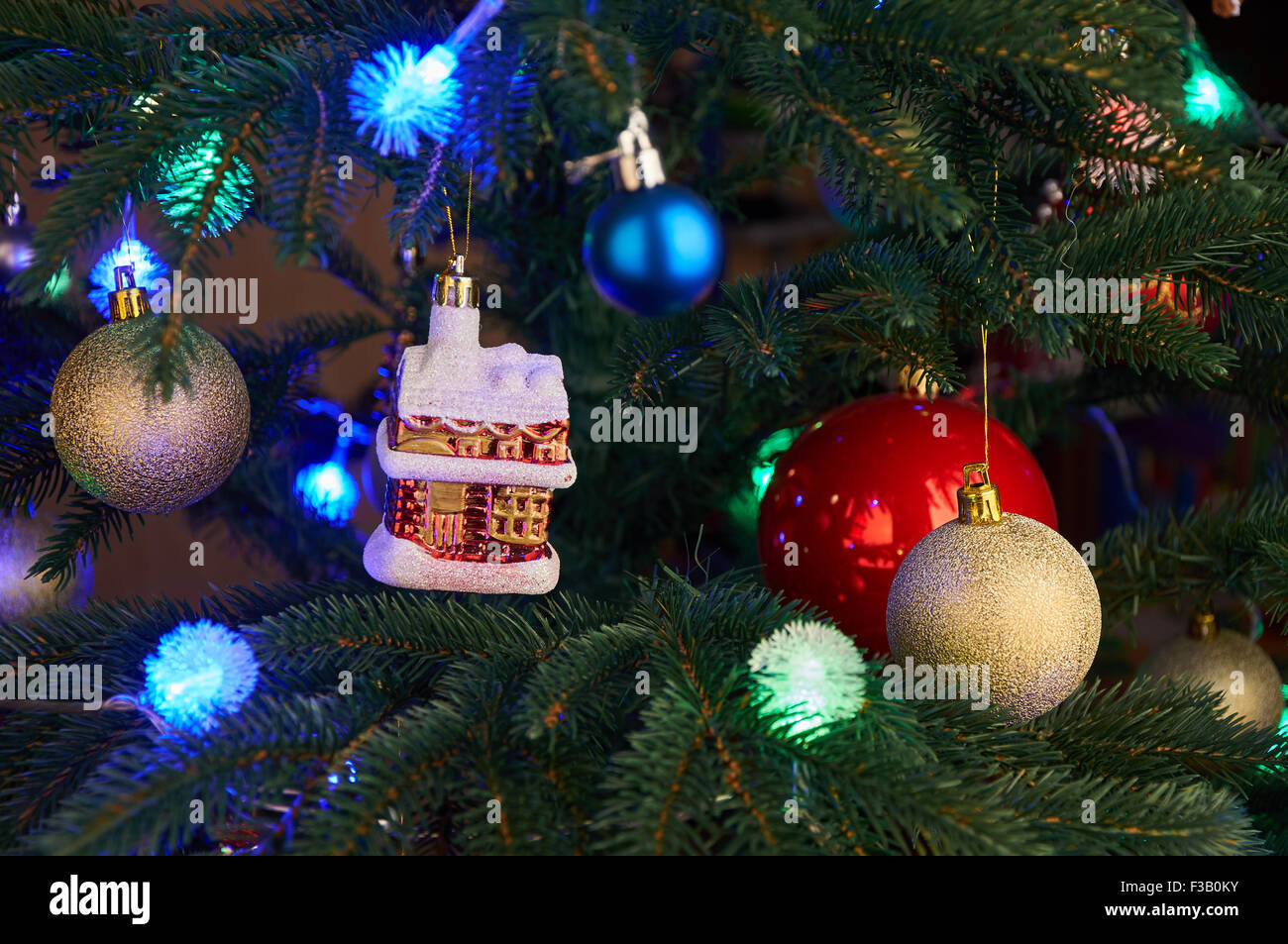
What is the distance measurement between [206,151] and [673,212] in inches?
10.8

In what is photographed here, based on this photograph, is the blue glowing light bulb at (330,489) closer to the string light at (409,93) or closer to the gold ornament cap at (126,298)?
the gold ornament cap at (126,298)

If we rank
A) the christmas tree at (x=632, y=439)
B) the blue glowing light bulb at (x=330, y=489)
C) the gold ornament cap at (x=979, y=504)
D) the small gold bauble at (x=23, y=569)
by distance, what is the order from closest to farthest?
the christmas tree at (x=632, y=439) < the gold ornament cap at (x=979, y=504) < the small gold bauble at (x=23, y=569) < the blue glowing light bulb at (x=330, y=489)

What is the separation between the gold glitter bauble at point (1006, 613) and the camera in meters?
0.54

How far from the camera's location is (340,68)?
55 centimetres

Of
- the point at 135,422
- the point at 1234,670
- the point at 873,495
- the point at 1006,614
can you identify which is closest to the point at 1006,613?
the point at 1006,614

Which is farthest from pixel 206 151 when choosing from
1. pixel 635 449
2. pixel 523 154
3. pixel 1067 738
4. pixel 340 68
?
pixel 1067 738

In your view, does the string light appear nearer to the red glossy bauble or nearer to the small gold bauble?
the red glossy bauble

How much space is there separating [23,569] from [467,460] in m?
0.39

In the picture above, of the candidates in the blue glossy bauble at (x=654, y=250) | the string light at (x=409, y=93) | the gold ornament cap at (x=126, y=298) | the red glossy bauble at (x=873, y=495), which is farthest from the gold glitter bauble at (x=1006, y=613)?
the gold ornament cap at (x=126, y=298)

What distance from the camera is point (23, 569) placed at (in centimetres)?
75

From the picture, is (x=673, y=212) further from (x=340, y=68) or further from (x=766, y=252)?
(x=766, y=252)

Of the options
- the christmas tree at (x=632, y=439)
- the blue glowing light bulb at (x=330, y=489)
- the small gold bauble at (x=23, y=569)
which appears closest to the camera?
the christmas tree at (x=632, y=439)

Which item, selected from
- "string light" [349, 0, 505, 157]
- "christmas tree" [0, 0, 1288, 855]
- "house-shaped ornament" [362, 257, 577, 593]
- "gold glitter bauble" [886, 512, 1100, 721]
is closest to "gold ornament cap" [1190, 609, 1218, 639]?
"christmas tree" [0, 0, 1288, 855]
